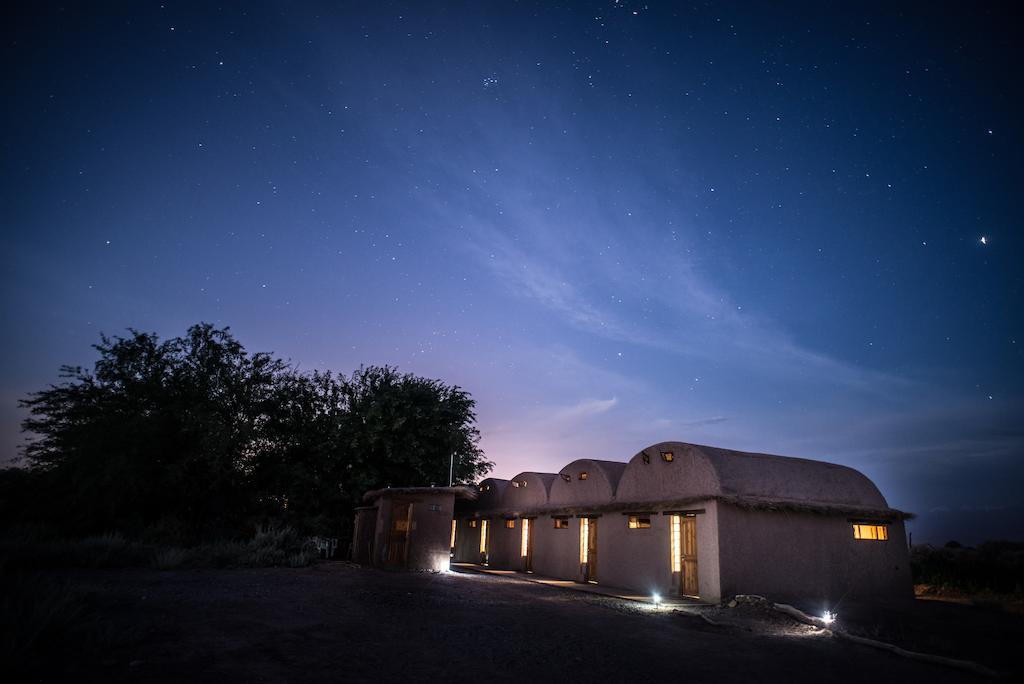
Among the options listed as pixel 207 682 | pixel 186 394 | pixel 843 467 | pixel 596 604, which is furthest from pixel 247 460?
pixel 843 467

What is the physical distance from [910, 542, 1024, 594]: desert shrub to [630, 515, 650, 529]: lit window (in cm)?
1158

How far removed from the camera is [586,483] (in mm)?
20828

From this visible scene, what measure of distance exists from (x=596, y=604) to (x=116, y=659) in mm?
10091

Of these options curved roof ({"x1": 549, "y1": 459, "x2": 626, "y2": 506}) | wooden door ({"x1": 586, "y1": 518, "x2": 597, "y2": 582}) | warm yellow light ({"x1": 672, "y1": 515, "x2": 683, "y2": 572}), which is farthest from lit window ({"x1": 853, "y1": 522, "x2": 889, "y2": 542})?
wooden door ({"x1": 586, "y1": 518, "x2": 597, "y2": 582})

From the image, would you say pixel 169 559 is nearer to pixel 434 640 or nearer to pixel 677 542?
pixel 434 640

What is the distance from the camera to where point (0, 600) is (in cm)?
623

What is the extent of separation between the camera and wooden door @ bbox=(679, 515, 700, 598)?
15.7 m

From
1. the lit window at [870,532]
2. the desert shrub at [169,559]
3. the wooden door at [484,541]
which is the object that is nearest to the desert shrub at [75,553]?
the desert shrub at [169,559]

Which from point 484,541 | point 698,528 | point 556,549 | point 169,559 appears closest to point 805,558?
point 698,528

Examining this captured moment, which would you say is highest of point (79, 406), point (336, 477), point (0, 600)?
point (79, 406)

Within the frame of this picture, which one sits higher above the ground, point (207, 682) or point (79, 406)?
point (79, 406)

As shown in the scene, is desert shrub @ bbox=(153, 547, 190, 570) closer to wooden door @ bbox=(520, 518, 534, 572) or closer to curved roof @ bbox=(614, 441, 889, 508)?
wooden door @ bbox=(520, 518, 534, 572)

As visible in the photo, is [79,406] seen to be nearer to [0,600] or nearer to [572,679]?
[0,600]

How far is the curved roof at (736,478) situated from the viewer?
617 inches
